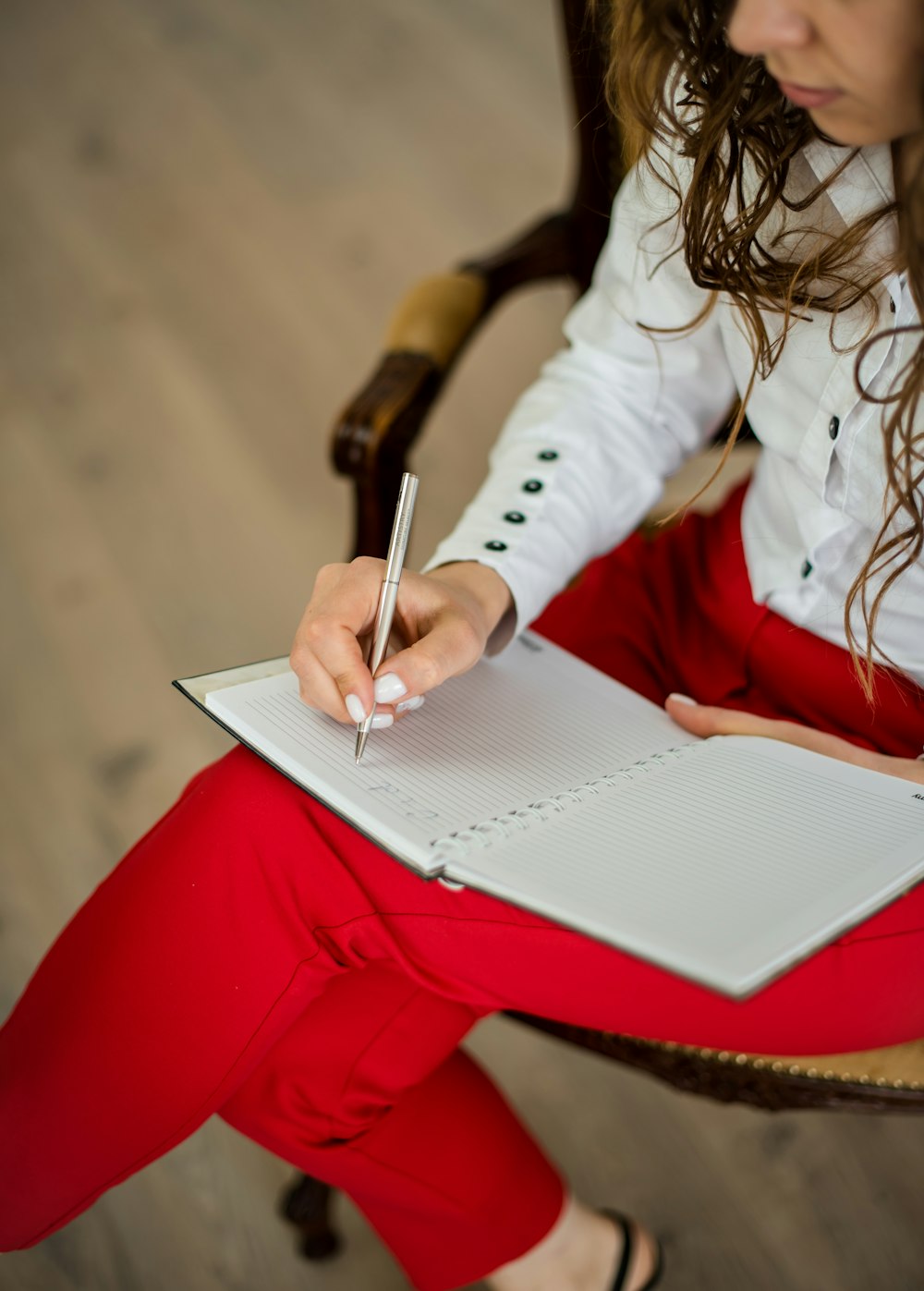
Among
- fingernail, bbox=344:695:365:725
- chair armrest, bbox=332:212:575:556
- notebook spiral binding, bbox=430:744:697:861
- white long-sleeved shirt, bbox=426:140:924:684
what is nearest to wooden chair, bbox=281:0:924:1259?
chair armrest, bbox=332:212:575:556

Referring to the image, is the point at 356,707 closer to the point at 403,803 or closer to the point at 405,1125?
the point at 403,803

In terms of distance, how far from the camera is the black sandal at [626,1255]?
94cm

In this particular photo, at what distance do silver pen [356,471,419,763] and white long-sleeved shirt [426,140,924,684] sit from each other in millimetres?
131

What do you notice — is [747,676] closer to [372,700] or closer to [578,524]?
[578,524]

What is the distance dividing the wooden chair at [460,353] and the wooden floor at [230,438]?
26 centimetres

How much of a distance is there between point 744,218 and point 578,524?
0.84 ft

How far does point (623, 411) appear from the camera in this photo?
928 mm

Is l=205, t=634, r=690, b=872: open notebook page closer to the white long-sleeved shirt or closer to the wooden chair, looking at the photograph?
the white long-sleeved shirt

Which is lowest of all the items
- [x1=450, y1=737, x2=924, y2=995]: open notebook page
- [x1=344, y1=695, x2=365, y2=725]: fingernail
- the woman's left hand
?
the woman's left hand

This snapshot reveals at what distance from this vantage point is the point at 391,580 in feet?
2.39

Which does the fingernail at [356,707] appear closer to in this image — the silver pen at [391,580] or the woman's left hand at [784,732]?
the silver pen at [391,580]

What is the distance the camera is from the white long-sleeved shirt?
2.44 ft

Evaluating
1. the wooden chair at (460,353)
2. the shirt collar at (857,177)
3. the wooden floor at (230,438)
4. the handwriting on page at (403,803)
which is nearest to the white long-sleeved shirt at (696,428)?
the shirt collar at (857,177)

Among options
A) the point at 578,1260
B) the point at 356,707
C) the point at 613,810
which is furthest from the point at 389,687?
the point at 578,1260
